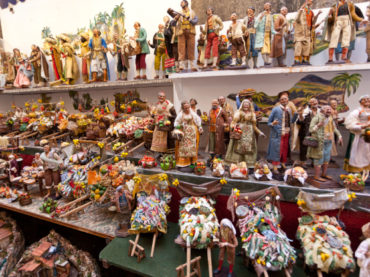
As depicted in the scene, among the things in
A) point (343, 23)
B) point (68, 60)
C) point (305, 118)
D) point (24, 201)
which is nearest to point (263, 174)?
point (305, 118)

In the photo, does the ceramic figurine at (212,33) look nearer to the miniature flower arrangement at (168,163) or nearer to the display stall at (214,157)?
the display stall at (214,157)

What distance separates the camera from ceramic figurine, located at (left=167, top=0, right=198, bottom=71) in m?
4.78

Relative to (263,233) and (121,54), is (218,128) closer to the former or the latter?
(263,233)

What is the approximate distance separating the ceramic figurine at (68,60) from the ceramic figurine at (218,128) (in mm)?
5478

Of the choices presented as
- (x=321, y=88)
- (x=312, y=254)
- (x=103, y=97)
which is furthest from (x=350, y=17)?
(x=103, y=97)

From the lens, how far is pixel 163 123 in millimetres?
4461

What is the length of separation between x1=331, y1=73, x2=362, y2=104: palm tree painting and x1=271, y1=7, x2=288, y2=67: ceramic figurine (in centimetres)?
121

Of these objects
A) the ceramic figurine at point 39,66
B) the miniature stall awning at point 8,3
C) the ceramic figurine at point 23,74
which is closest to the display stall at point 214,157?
the ceramic figurine at point 39,66

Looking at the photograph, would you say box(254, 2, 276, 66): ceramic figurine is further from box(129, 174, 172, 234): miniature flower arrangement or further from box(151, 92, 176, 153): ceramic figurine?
box(129, 174, 172, 234): miniature flower arrangement

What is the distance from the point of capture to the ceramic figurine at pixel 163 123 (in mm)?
4488

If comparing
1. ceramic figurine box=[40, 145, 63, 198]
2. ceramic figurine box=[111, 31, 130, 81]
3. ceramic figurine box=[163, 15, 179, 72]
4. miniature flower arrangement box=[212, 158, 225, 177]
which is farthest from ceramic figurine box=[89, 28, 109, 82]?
miniature flower arrangement box=[212, 158, 225, 177]

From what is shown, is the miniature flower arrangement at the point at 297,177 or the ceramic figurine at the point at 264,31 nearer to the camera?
the miniature flower arrangement at the point at 297,177

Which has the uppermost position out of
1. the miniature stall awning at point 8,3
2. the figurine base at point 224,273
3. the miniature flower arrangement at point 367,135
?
the miniature stall awning at point 8,3

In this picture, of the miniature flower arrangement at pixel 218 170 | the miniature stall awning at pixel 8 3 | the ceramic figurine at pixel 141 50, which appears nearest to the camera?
the miniature flower arrangement at pixel 218 170
